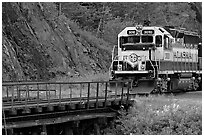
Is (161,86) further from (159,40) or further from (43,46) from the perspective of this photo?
(43,46)

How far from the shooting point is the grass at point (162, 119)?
50.4 feet

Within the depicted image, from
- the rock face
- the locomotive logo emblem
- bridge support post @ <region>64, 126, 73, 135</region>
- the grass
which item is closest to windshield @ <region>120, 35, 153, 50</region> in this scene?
the locomotive logo emblem

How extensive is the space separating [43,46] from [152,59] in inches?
342

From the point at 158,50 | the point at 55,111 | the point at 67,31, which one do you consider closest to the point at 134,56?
the point at 158,50

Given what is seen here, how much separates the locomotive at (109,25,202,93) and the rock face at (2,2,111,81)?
16.5 ft

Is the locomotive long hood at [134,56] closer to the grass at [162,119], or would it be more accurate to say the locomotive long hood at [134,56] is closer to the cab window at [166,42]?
the cab window at [166,42]

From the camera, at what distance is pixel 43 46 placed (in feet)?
91.2

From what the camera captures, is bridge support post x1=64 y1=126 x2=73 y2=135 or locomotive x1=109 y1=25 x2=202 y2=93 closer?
bridge support post x1=64 y1=126 x2=73 y2=135

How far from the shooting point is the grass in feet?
50.4

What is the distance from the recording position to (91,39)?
3509 centimetres

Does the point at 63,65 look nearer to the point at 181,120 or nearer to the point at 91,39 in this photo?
the point at 91,39

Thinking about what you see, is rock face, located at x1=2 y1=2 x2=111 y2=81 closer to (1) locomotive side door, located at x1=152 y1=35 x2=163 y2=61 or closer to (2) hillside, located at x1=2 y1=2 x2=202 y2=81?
(2) hillside, located at x1=2 y1=2 x2=202 y2=81

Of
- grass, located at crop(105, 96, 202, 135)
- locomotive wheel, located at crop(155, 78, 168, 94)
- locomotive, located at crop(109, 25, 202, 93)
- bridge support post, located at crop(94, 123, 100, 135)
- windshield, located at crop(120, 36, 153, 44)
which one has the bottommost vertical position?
bridge support post, located at crop(94, 123, 100, 135)

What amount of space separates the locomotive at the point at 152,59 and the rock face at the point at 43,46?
5.01 m
